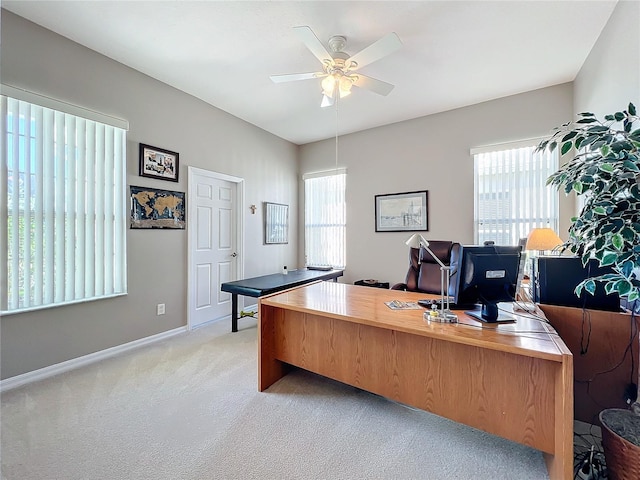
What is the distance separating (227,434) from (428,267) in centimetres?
249

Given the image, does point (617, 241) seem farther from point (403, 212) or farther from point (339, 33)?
point (403, 212)

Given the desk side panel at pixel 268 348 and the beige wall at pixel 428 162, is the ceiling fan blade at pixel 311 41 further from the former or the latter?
the beige wall at pixel 428 162

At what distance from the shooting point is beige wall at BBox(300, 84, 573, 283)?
3.37m

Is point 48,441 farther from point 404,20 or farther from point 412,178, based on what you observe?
point 412,178

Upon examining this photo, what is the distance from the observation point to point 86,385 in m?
2.22

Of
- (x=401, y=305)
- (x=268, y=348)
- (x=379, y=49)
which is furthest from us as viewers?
(x=268, y=348)

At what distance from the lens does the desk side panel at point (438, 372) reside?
140 centimetres

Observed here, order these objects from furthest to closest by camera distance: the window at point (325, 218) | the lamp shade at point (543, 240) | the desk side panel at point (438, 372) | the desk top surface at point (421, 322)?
1. the window at point (325, 218)
2. the lamp shade at point (543, 240)
3. the desk side panel at point (438, 372)
4. the desk top surface at point (421, 322)

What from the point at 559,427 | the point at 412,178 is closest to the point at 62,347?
the point at 559,427

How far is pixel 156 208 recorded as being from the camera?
10.3 ft

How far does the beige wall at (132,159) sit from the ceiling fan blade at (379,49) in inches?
79.3

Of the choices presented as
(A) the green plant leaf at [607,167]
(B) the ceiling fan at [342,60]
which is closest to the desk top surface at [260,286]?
(B) the ceiling fan at [342,60]

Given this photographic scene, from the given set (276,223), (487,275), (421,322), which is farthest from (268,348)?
(276,223)

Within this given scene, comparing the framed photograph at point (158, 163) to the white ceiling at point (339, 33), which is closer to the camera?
the white ceiling at point (339, 33)
